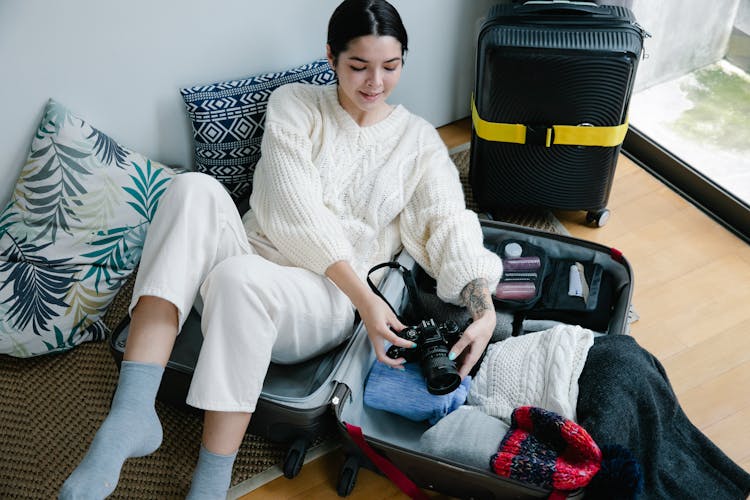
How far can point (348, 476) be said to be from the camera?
60.1 inches

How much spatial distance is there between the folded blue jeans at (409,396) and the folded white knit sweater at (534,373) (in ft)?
0.19

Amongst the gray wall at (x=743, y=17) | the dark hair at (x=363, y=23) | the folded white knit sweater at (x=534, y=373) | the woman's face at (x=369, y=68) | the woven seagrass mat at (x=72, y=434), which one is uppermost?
the dark hair at (x=363, y=23)

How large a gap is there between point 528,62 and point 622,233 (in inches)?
25.3

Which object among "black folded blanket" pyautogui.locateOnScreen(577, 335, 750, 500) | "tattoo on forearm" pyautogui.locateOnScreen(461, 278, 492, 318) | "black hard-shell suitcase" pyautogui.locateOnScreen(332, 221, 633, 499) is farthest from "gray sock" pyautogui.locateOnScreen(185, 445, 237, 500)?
"black folded blanket" pyautogui.locateOnScreen(577, 335, 750, 500)

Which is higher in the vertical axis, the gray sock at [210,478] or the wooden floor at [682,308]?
the gray sock at [210,478]

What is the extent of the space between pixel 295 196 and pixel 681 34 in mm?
1629

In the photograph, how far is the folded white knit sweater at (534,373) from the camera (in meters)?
1.42

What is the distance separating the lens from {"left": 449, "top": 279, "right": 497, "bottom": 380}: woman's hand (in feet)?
4.78

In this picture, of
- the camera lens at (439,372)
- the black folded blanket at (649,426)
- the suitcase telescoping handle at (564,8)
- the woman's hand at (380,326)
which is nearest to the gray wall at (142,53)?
the suitcase telescoping handle at (564,8)

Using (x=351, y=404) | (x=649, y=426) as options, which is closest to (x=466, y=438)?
(x=351, y=404)

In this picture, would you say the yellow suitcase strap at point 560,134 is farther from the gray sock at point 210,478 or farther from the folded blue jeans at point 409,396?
the gray sock at point 210,478

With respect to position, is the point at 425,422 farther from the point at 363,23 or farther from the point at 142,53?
the point at 142,53

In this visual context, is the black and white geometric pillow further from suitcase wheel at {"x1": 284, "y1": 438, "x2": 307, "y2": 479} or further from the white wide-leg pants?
suitcase wheel at {"x1": 284, "y1": 438, "x2": 307, "y2": 479}

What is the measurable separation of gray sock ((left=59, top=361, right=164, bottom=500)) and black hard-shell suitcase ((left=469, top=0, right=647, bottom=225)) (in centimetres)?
108
